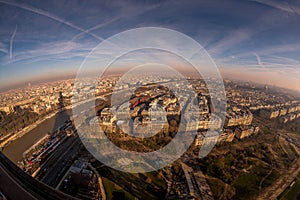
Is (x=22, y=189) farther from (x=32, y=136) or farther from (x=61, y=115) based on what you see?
(x=61, y=115)

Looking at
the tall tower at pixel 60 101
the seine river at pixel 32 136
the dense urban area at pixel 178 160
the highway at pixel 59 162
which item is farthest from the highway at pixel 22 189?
the tall tower at pixel 60 101

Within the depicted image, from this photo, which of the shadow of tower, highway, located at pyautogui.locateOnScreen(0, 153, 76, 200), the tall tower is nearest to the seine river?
the shadow of tower

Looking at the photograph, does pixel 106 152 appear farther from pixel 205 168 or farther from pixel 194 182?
pixel 205 168

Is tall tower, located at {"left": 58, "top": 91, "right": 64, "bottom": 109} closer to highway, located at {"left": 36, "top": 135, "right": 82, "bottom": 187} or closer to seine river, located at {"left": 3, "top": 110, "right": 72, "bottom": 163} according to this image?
seine river, located at {"left": 3, "top": 110, "right": 72, "bottom": 163}

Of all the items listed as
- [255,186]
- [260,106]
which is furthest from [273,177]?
[260,106]

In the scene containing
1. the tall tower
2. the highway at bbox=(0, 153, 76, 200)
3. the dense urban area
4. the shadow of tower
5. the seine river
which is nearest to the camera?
the highway at bbox=(0, 153, 76, 200)

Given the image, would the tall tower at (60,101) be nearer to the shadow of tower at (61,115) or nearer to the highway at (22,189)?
the shadow of tower at (61,115)

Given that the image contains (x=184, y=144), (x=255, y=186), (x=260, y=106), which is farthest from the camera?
(x=260, y=106)

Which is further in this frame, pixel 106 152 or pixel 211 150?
pixel 211 150
